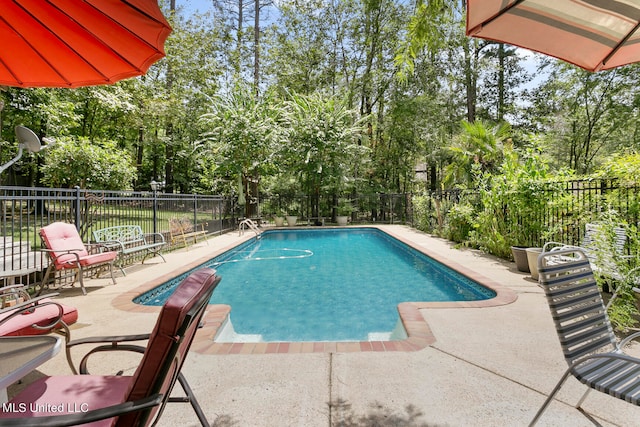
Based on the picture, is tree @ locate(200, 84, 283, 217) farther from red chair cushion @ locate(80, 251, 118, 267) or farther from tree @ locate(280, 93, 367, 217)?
red chair cushion @ locate(80, 251, 118, 267)

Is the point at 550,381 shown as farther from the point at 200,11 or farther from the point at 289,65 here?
the point at 200,11

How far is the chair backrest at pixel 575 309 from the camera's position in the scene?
1.74 metres

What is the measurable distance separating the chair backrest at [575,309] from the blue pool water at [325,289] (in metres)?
2.52

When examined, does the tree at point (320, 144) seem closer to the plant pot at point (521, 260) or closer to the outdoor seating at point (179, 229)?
the outdoor seating at point (179, 229)

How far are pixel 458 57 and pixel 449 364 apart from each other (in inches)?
771

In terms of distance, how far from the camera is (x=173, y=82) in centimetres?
1955

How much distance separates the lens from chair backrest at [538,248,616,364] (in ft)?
5.70

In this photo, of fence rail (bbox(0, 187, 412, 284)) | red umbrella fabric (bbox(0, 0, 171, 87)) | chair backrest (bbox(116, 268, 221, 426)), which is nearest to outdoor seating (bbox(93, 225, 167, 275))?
fence rail (bbox(0, 187, 412, 284))

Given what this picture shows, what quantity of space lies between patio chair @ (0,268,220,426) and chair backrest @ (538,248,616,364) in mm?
1731

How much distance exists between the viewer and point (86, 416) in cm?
107

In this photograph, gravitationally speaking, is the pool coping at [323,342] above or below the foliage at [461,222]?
below

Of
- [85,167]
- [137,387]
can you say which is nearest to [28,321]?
[137,387]

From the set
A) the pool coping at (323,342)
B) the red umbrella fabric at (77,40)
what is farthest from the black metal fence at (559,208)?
the red umbrella fabric at (77,40)

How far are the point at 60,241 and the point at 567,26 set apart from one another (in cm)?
613
